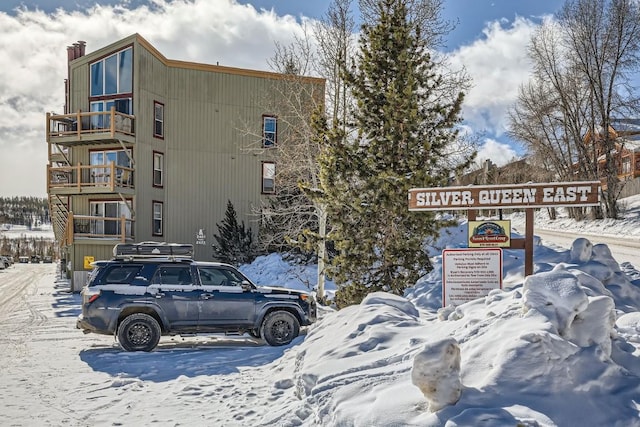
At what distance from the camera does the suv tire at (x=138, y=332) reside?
11109 millimetres

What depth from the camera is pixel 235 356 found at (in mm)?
10680

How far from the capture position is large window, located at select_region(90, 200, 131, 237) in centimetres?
2700

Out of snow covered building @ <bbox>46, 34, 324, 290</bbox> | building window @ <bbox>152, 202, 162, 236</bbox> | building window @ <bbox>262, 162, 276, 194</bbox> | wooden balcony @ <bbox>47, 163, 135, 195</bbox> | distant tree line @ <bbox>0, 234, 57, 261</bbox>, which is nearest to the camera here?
wooden balcony @ <bbox>47, 163, 135, 195</bbox>

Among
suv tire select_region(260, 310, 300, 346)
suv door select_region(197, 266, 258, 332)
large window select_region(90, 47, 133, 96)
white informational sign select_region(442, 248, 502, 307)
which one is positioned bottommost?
suv tire select_region(260, 310, 300, 346)

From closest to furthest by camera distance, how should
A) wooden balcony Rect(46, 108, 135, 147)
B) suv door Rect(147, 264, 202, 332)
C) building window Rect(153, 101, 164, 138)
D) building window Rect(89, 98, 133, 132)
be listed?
1. suv door Rect(147, 264, 202, 332)
2. wooden balcony Rect(46, 108, 135, 147)
3. building window Rect(89, 98, 133, 132)
4. building window Rect(153, 101, 164, 138)

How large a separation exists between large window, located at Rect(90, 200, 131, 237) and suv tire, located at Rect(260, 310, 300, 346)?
1685 cm

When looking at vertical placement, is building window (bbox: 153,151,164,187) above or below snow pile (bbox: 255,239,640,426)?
above

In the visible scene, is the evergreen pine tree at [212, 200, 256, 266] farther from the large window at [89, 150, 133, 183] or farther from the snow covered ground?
the snow covered ground

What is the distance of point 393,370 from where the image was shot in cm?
635

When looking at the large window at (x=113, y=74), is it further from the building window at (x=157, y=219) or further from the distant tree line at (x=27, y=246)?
the distant tree line at (x=27, y=246)

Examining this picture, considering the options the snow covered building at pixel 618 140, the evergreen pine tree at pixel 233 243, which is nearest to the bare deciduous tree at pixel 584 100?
the snow covered building at pixel 618 140

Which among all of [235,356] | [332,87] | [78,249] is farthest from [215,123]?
[235,356]

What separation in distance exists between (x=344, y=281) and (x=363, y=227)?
1272 millimetres

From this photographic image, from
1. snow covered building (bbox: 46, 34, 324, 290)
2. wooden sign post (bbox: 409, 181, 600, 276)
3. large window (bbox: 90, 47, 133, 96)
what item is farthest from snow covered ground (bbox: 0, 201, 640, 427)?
large window (bbox: 90, 47, 133, 96)
